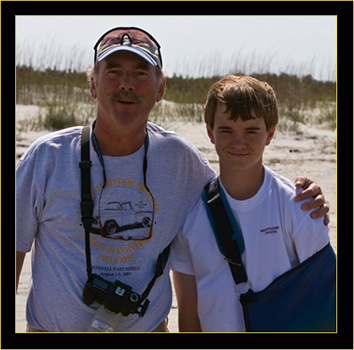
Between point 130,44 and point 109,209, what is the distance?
2.77ft

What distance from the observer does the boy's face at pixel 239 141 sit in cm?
274

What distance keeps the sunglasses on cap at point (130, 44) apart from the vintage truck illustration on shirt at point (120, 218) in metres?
0.74

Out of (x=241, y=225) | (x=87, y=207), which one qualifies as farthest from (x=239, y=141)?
(x=87, y=207)

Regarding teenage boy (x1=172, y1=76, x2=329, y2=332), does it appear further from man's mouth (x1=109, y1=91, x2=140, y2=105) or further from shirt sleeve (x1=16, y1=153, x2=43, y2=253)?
shirt sleeve (x1=16, y1=153, x2=43, y2=253)

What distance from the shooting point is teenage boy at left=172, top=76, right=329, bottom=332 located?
105 inches

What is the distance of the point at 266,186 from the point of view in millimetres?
2764

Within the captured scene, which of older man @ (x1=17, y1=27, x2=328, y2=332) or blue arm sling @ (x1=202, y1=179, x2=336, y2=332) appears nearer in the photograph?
blue arm sling @ (x1=202, y1=179, x2=336, y2=332)

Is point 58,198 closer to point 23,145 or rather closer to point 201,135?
point 23,145

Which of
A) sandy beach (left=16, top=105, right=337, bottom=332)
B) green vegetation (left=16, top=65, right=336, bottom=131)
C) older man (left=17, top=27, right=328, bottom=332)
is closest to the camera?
older man (left=17, top=27, right=328, bottom=332)

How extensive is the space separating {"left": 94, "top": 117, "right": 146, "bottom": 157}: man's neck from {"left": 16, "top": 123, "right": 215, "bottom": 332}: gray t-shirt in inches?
1.6

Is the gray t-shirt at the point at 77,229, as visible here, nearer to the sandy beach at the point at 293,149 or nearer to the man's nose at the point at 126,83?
the man's nose at the point at 126,83

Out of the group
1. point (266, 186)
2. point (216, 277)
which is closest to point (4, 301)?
point (216, 277)

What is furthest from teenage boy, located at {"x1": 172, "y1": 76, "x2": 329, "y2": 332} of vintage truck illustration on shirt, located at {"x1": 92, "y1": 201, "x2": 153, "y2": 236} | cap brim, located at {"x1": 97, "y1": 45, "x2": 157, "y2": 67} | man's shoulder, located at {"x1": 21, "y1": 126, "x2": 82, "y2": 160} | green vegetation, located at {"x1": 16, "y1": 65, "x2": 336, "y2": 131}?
green vegetation, located at {"x1": 16, "y1": 65, "x2": 336, "y2": 131}

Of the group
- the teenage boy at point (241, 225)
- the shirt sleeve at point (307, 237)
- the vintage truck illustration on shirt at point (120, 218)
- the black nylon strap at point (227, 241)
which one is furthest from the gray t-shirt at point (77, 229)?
the shirt sleeve at point (307, 237)
